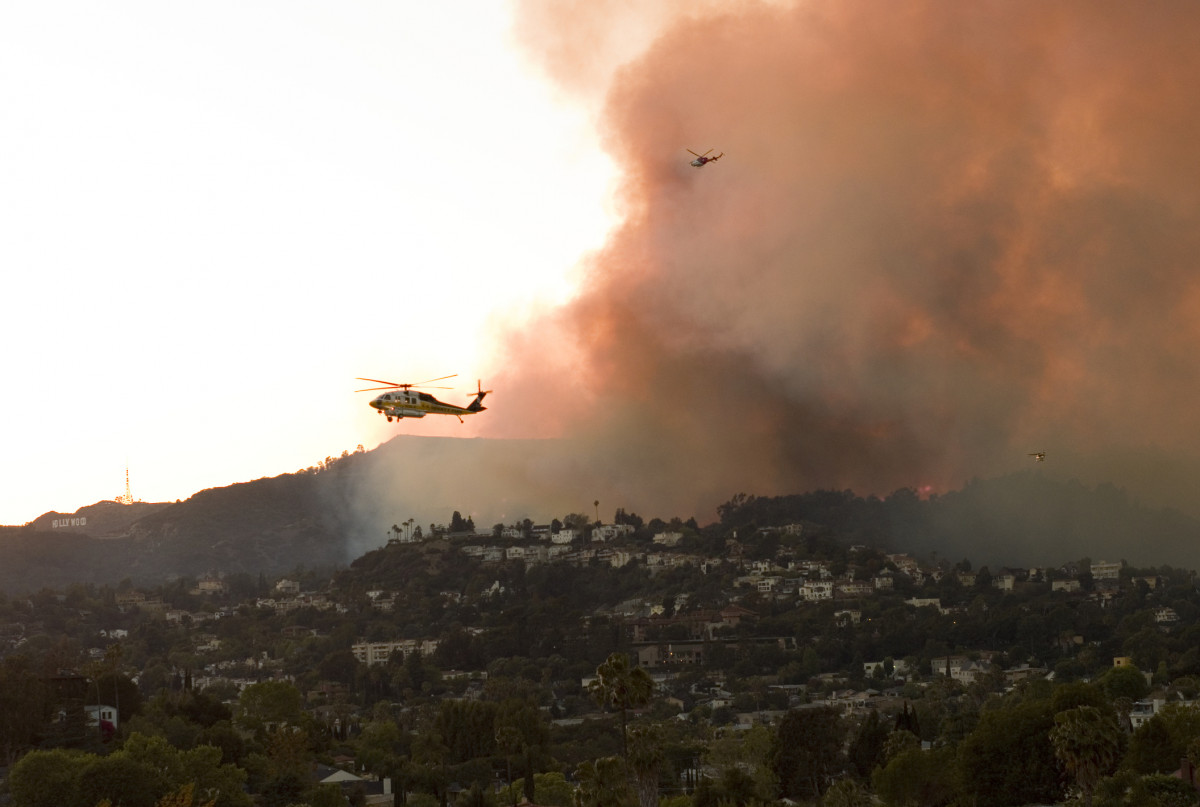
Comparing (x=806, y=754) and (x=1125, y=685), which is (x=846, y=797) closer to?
(x=806, y=754)

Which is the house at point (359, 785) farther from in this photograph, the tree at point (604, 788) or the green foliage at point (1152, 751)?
the green foliage at point (1152, 751)

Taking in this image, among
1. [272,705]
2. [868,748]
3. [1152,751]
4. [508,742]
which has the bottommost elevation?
[868,748]

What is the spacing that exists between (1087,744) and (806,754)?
36851mm

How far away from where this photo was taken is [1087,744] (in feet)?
251

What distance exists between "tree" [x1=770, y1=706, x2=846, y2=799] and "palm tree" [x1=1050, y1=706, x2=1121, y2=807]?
100 ft

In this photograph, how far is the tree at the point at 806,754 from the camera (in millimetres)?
109688

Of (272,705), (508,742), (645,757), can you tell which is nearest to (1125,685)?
(508,742)

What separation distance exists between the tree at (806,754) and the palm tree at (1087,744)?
100ft

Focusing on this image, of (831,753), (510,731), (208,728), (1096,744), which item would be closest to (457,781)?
(510,731)

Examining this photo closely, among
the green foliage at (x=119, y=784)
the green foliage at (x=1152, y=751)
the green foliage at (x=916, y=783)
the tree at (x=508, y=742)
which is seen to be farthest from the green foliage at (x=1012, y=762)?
the green foliage at (x=119, y=784)

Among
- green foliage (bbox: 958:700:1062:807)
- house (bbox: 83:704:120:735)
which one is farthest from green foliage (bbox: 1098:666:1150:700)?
house (bbox: 83:704:120:735)

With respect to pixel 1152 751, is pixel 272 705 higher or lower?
higher

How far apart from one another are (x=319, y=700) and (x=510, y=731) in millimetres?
81808

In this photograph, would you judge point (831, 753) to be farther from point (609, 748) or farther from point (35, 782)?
point (35, 782)
